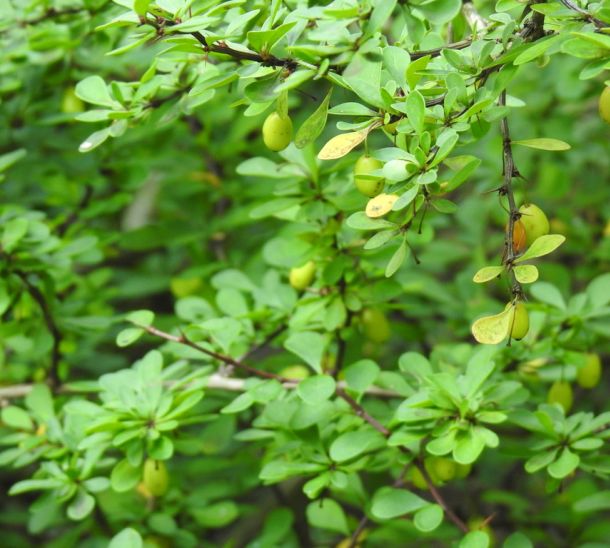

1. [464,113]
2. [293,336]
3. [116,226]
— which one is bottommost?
[116,226]

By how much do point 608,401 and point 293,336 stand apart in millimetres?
1189

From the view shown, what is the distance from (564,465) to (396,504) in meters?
0.21

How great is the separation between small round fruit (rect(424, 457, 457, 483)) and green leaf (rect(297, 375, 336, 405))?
178 millimetres

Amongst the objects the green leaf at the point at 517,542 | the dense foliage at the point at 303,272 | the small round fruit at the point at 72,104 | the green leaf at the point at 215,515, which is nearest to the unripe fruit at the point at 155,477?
the dense foliage at the point at 303,272

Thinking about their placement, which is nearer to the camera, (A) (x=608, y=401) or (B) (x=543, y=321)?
(B) (x=543, y=321)

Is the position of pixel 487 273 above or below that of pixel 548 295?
above

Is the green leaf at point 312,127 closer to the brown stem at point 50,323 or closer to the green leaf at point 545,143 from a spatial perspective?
the green leaf at point 545,143

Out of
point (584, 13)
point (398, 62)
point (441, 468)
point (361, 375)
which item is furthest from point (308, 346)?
point (584, 13)

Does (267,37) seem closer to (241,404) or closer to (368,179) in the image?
(368,179)

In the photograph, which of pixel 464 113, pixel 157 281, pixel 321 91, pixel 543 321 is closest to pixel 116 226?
pixel 157 281

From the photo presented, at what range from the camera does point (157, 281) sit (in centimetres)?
195

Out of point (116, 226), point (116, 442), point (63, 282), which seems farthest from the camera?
point (116, 226)

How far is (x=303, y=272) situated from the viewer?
1327mm

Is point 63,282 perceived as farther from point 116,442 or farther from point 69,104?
point 116,442
